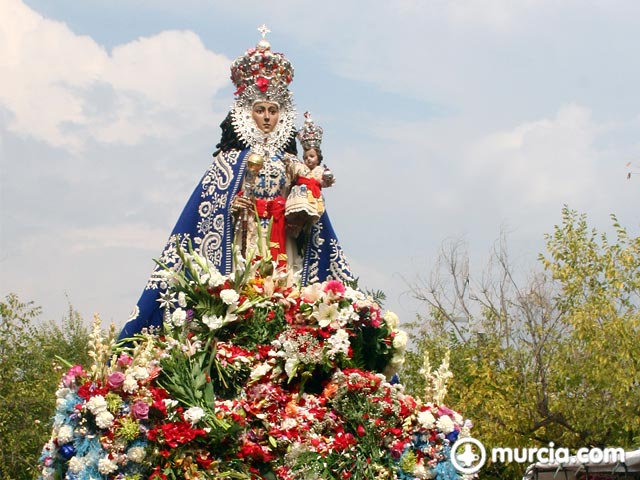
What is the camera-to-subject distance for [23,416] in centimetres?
2045

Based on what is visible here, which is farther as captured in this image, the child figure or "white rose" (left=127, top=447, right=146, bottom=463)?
the child figure

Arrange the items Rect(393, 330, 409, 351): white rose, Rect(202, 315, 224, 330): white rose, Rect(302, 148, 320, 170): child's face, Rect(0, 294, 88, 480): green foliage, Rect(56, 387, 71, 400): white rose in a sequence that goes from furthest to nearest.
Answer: Rect(0, 294, 88, 480): green foliage < Rect(302, 148, 320, 170): child's face < Rect(393, 330, 409, 351): white rose < Rect(202, 315, 224, 330): white rose < Rect(56, 387, 71, 400): white rose

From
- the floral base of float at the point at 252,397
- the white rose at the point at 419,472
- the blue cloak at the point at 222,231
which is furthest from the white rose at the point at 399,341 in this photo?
the blue cloak at the point at 222,231

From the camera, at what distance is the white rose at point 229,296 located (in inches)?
300

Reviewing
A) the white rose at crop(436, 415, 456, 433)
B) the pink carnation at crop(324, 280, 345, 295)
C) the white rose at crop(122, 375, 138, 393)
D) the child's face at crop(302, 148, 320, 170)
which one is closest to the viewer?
the white rose at crop(122, 375, 138, 393)

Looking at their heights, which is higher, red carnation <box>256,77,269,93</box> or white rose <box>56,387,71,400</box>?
red carnation <box>256,77,269,93</box>

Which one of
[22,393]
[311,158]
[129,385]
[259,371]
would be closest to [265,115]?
[311,158]

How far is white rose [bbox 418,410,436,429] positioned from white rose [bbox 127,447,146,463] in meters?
2.09

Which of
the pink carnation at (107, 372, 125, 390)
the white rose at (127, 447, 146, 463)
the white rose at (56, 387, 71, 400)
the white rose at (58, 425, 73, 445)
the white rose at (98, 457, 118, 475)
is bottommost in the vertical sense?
the white rose at (98, 457, 118, 475)

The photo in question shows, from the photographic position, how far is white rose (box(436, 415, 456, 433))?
7727mm

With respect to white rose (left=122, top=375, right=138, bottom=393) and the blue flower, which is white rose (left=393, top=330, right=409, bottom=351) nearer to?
white rose (left=122, top=375, right=138, bottom=393)

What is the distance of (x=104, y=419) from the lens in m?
6.84

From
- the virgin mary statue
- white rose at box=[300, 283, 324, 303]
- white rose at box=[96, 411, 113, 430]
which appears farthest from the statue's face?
white rose at box=[96, 411, 113, 430]

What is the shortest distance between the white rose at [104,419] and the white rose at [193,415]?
50 centimetres
